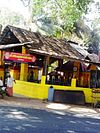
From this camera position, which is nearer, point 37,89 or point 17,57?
point 17,57

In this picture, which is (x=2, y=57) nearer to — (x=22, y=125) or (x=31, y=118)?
(x=31, y=118)

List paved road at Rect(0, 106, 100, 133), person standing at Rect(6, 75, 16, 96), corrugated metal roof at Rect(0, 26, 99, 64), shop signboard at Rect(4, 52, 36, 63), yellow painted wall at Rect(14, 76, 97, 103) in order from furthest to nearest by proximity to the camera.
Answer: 1. corrugated metal roof at Rect(0, 26, 99, 64)
2. yellow painted wall at Rect(14, 76, 97, 103)
3. shop signboard at Rect(4, 52, 36, 63)
4. person standing at Rect(6, 75, 16, 96)
5. paved road at Rect(0, 106, 100, 133)

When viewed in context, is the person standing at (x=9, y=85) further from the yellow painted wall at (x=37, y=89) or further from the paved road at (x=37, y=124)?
the paved road at (x=37, y=124)

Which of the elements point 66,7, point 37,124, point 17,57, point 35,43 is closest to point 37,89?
point 17,57

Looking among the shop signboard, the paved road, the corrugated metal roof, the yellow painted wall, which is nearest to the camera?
the paved road

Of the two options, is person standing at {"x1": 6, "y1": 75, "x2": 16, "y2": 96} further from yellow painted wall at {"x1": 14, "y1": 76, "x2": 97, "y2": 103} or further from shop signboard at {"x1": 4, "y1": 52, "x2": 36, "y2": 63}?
yellow painted wall at {"x1": 14, "y1": 76, "x2": 97, "y2": 103}

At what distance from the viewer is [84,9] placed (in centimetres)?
2397

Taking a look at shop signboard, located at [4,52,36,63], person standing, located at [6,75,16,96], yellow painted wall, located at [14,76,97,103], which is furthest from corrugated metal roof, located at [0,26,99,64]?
person standing, located at [6,75,16,96]

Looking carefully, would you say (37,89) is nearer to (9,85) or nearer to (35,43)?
(9,85)

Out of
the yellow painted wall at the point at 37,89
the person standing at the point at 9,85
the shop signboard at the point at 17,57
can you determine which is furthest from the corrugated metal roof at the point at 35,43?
the person standing at the point at 9,85

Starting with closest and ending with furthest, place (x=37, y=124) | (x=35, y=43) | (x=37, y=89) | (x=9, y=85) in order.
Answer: (x=37, y=124)
(x=9, y=85)
(x=37, y=89)
(x=35, y=43)

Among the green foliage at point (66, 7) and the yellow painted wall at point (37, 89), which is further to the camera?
the green foliage at point (66, 7)

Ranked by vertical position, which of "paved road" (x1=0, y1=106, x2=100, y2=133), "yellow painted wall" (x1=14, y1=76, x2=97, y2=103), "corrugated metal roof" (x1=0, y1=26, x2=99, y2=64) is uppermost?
"corrugated metal roof" (x1=0, y1=26, x2=99, y2=64)

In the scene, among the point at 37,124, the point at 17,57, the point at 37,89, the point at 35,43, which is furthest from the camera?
the point at 35,43
